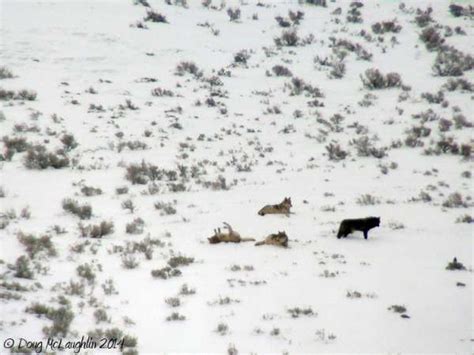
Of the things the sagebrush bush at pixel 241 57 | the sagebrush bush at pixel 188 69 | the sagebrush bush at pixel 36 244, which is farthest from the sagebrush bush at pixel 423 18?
the sagebrush bush at pixel 36 244

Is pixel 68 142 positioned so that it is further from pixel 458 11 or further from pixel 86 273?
pixel 458 11

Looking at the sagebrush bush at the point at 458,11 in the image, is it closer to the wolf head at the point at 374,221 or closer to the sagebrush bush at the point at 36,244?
the wolf head at the point at 374,221

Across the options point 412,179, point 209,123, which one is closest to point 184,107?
point 209,123

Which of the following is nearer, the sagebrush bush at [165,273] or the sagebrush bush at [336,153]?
the sagebrush bush at [165,273]

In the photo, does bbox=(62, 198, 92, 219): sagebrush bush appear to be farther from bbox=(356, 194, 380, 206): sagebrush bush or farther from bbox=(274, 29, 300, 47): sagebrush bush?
bbox=(274, 29, 300, 47): sagebrush bush

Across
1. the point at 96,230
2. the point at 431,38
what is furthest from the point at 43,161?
the point at 431,38

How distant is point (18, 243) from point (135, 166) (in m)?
5.27

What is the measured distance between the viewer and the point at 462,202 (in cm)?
1133

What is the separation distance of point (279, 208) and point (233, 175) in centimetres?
338

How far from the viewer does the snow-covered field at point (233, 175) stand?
668cm

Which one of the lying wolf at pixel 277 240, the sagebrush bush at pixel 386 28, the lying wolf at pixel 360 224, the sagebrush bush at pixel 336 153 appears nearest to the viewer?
the lying wolf at pixel 277 240

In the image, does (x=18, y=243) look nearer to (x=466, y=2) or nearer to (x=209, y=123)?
(x=209, y=123)

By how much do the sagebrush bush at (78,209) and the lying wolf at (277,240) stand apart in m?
3.55

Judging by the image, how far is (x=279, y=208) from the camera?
11.0 metres
